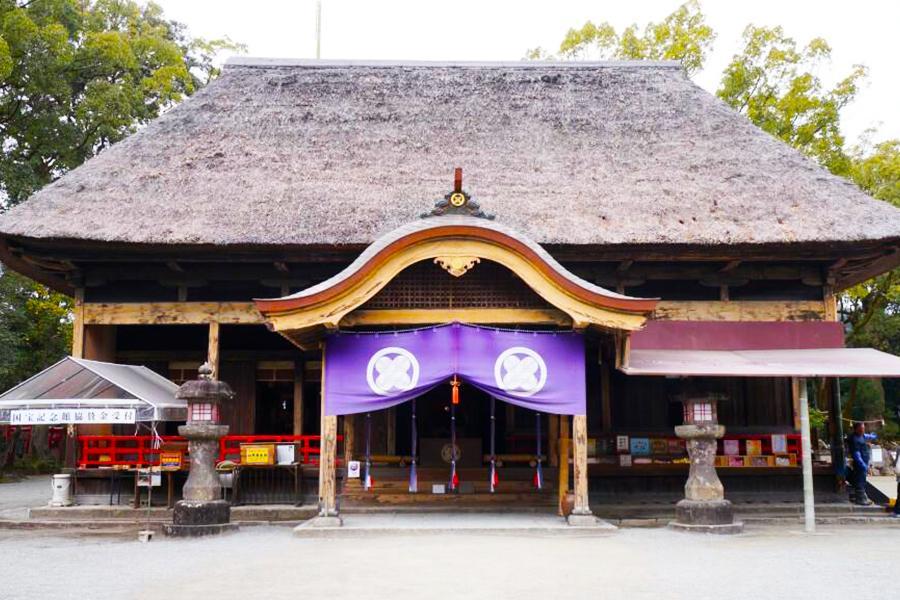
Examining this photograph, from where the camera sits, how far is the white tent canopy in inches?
368

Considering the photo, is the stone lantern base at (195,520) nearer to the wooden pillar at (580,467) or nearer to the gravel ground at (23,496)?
the gravel ground at (23,496)

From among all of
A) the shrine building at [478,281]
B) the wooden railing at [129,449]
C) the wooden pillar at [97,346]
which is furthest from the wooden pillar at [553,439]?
the wooden pillar at [97,346]

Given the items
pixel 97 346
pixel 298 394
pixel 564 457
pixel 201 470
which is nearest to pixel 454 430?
pixel 564 457

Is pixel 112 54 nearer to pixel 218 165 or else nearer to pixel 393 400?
pixel 218 165

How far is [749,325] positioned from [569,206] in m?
3.38

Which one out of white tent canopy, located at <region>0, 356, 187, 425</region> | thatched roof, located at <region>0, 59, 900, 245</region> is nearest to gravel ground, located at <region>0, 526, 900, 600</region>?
white tent canopy, located at <region>0, 356, 187, 425</region>

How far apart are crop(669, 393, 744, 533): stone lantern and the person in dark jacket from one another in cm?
373

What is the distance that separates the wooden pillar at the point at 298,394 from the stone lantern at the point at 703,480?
6.60 m

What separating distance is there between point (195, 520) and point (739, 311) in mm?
Answer: 8829

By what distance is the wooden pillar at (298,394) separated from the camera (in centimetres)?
1394

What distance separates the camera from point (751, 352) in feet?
39.5

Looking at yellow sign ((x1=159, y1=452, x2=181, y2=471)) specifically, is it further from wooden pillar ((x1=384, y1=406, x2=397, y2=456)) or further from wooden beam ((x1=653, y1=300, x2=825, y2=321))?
wooden beam ((x1=653, y1=300, x2=825, y2=321))

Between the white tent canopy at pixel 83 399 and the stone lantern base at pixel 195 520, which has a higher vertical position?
the white tent canopy at pixel 83 399

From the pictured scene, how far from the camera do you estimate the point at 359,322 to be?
1048 cm
